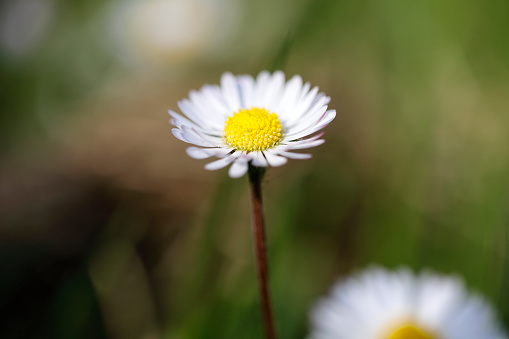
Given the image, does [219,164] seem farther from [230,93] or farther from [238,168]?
[230,93]

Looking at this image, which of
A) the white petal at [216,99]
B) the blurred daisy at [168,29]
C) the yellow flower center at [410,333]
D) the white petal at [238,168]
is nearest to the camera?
the white petal at [238,168]

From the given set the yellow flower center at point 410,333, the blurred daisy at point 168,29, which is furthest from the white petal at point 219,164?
the blurred daisy at point 168,29

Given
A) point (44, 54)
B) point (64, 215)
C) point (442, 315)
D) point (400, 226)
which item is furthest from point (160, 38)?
point (442, 315)

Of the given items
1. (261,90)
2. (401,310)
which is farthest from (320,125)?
(401,310)

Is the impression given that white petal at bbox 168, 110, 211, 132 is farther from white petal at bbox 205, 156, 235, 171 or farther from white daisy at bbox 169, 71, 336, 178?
white petal at bbox 205, 156, 235, 171

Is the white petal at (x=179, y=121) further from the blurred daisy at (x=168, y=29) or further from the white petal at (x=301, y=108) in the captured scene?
the blurred daisy at (x=168, y=29)

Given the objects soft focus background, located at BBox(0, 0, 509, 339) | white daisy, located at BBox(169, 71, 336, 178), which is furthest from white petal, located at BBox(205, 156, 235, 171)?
soft focus background, located at BBox(0, 0, 509, 339)
